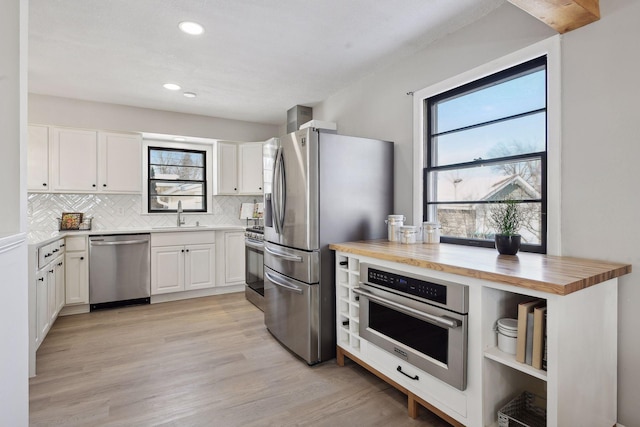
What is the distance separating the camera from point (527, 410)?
5.32ft

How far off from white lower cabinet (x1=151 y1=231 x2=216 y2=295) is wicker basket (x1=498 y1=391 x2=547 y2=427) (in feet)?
12.5

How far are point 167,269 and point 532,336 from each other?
4.04 m

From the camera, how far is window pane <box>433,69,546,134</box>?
81.9 inches

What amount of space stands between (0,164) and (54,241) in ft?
7.23

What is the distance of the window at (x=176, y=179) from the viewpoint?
4.70 metres

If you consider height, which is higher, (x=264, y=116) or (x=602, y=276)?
(x=264, y=116)

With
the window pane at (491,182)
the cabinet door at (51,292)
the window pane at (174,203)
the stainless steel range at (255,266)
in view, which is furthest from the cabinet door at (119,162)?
the window pane at (491,182)

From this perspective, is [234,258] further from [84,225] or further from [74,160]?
[74,160]

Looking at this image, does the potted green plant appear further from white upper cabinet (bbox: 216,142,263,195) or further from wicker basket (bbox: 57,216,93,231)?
wicker basket (bbox: 57,216,93,231)

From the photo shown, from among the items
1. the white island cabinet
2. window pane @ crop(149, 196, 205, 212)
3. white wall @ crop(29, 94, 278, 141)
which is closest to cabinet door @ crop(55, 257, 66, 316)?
window pane @ crop(149, 196, 205, 212)

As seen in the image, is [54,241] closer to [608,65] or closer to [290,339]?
[290,339]

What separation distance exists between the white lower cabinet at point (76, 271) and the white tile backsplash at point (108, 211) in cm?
55

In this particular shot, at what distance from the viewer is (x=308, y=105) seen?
4.27 metres

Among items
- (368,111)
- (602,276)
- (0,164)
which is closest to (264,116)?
(368,111)
